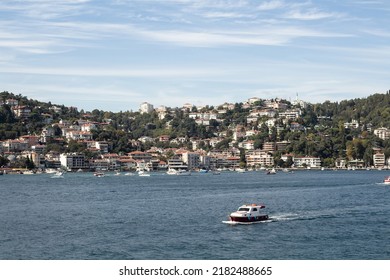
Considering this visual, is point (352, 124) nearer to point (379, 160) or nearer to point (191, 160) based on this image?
point (379, 160)

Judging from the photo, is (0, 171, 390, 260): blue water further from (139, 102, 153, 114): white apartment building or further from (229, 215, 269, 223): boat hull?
(139, 102, 153, 114): white apartment building

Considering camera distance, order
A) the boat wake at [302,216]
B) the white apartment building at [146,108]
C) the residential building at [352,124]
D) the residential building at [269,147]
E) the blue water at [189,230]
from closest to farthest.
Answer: the blue water at [189,230] → the boat wake at [302,216] → the residential building at [269,147] → the residential building at [352,124] → the white apartment building at [146,108]

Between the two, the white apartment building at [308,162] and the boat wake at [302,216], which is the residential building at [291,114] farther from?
the boat wake at [302,216]

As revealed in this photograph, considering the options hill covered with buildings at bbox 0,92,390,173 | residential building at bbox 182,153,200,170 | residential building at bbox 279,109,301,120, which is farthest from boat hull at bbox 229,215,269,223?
residential building at bbox 279,109,301,120

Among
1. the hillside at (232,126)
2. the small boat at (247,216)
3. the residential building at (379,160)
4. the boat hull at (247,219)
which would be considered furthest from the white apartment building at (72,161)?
the boat hull at (247,219)

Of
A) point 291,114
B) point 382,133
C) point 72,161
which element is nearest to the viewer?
point 72,161

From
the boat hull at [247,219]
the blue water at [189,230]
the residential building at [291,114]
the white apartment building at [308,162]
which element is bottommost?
the blue water at [189,230]

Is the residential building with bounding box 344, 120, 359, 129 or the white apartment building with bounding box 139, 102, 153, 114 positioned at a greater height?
the white apartment building with bounding box 139, 102, 153, 114

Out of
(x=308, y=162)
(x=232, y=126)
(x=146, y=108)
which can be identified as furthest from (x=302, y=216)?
(x=146, y=108)
